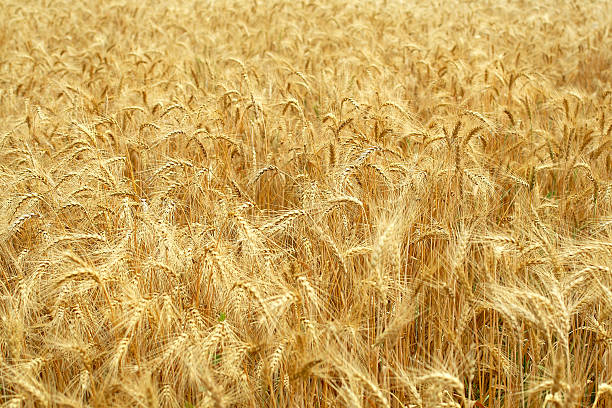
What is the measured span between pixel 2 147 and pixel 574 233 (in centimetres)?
318

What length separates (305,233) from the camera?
2.53 m

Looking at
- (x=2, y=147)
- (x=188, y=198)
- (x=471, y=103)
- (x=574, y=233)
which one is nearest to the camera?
(x=574, y=233)

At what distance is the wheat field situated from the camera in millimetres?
1711

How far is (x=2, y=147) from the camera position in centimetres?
313

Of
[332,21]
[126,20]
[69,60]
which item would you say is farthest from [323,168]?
[126,20]

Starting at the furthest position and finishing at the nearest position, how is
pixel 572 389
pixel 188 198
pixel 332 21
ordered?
pixel 332 21 → pixel 188 198 → pixel 572 389

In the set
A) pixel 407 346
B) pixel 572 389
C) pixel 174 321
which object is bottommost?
pixel 407 346

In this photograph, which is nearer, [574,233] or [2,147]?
[574,233]

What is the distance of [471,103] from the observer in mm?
4176

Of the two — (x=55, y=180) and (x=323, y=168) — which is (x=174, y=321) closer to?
(x=55, y=180)

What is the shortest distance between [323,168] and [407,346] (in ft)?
4.11

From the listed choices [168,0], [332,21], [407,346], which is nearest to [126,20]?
[168,0]

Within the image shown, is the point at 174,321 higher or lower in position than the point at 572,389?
lower

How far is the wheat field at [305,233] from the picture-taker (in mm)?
1711
